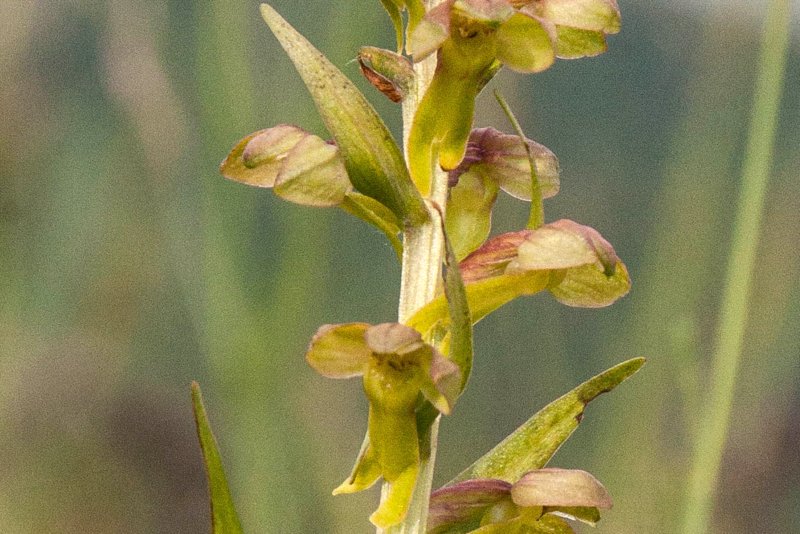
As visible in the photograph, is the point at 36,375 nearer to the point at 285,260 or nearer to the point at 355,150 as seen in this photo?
the point at 285,260

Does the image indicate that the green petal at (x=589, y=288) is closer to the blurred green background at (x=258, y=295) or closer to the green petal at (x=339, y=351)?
the green petal at (x=339, y=351)

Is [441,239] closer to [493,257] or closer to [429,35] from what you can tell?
[493,257]

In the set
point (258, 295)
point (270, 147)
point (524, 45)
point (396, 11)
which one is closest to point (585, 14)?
point (524, 45)

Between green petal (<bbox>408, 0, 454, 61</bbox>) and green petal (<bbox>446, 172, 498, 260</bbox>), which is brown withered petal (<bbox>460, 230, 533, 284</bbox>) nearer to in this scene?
green petal (<bbox>446, 172, 498, 260</bbox>)

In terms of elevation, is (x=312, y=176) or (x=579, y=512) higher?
(x=312, y=176)

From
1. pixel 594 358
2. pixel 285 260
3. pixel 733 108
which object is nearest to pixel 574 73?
pixel 594 358

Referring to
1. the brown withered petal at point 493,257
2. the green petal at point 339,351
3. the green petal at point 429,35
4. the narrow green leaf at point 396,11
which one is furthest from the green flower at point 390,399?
A: the narrow green leaf at point 396,11

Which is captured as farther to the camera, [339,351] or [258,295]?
[258,295]
